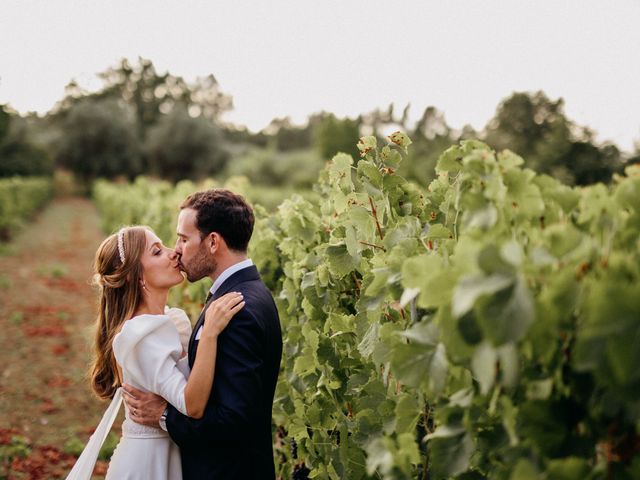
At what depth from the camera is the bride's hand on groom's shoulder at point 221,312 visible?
2.56 meters

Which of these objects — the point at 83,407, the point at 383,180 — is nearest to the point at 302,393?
the point at 383,180

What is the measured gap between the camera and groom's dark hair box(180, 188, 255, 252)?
288 centimetres

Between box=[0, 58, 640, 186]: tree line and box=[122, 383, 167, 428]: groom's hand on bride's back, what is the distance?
95.5 ft

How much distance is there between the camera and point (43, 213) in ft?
131

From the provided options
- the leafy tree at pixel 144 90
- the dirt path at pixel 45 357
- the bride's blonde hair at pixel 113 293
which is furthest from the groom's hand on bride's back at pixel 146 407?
the leafy tree at pixel 144 90

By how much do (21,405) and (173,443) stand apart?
5.22 meters

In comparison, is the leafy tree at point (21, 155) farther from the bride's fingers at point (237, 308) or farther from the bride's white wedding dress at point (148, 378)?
the bride's fingers at point (237, 308)

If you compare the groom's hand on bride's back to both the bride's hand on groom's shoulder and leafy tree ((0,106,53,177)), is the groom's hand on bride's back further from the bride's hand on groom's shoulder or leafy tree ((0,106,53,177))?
leafy tree ((0,106,53,177))

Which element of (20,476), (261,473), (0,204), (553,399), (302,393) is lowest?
(20,476)

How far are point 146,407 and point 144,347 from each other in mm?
296

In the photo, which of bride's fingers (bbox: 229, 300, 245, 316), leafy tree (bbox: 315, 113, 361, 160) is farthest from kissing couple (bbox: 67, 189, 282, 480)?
leafy tree (bbox: 315, 113, 361, 160)

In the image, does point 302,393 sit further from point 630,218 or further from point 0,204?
point 0,204

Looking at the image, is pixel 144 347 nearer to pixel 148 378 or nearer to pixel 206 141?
pixel 148 378

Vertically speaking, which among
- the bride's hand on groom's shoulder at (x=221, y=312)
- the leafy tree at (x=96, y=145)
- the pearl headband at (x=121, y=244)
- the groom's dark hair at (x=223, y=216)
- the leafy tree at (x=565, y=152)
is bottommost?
the bride's hand on groom's shoulder at (x=221, y=312)
